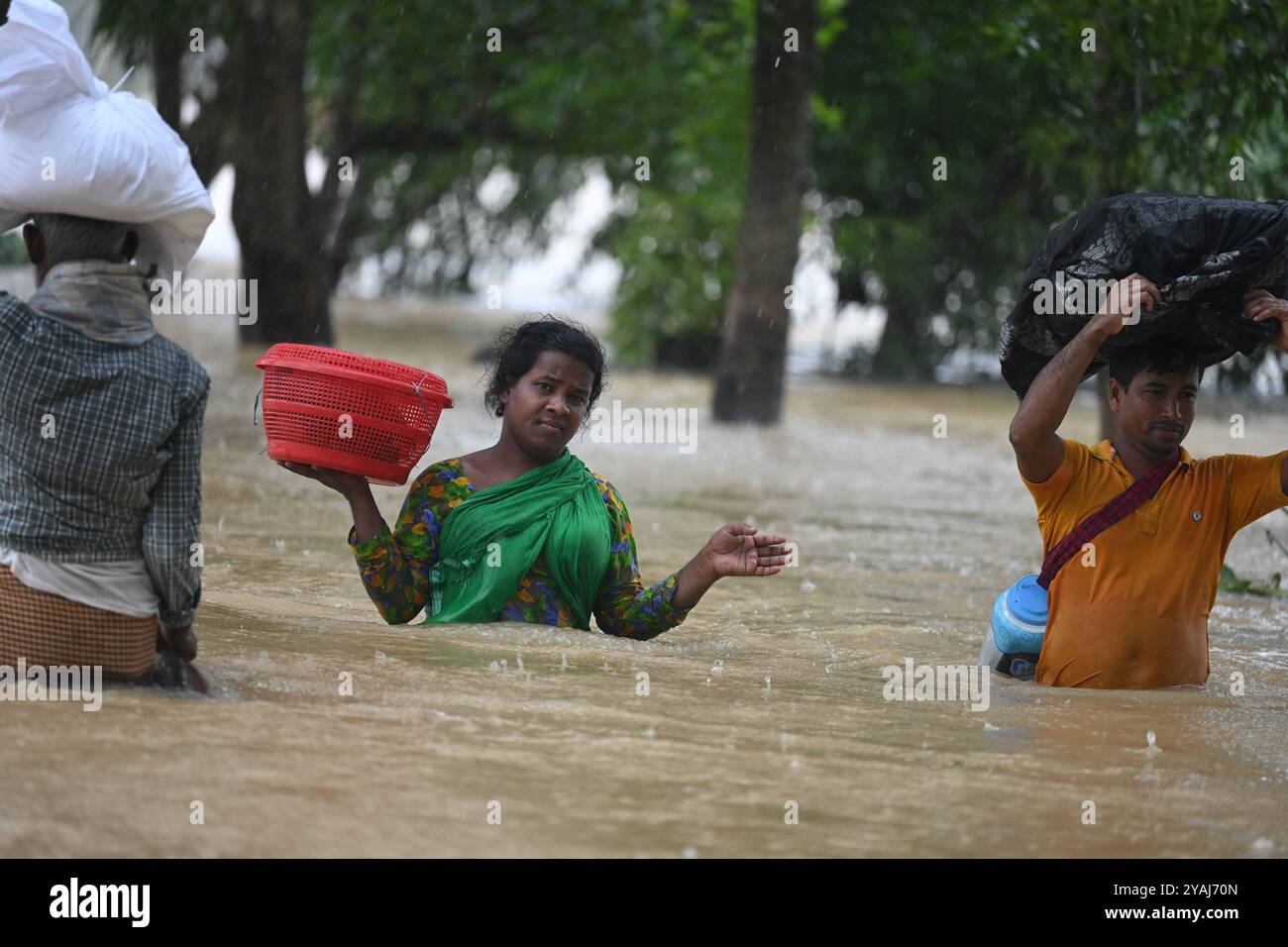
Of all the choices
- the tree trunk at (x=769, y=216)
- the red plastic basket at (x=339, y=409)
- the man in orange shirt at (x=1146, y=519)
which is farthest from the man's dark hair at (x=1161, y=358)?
the tree trunk at (x=769, y=216)

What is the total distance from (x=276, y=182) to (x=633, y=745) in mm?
13371

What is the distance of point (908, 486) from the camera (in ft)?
37.3

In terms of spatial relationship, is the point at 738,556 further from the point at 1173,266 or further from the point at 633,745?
the point at 1173,266

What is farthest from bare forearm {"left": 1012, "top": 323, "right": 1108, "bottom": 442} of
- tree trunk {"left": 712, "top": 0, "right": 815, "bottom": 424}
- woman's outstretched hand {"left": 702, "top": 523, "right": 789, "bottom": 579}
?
tree trunk {"left": 712, "top": 0, "right": 815, "bottom": 424}

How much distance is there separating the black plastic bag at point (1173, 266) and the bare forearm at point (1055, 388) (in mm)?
205

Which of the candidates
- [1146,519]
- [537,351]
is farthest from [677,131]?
[1146,519]

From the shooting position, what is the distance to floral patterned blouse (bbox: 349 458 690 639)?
4.62 m

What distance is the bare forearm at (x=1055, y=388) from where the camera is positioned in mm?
4312

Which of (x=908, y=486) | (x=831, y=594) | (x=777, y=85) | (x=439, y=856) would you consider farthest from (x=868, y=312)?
(x=439, y=856)

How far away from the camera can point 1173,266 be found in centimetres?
443

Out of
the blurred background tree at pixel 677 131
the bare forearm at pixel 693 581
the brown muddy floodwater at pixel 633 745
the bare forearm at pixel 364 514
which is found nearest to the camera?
the brown muddy floodwater at pixel 633 745

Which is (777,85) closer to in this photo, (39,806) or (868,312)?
(868,312)
